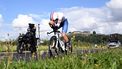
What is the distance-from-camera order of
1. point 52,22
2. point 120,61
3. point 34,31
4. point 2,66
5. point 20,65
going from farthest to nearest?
1. point 34,31
2. point 52,22
3. point 120,61
4. point 20,65
5. point 2,66

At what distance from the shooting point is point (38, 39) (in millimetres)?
26250

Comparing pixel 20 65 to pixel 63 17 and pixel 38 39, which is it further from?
pixel 38 39

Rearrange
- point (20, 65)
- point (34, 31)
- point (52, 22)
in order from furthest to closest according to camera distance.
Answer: point (34, 31) < point (52, 22) < point (20, 65)

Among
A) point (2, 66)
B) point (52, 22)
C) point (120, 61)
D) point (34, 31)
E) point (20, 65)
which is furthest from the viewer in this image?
point (34, 31)

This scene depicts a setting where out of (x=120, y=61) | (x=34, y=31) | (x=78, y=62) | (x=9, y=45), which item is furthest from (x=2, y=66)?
(x=34, y=31)

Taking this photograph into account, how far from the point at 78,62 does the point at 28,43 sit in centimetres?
1741

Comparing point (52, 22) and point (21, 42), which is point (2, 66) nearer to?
point (52, 22)

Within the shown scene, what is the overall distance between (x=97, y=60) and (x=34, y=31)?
52.6 ft

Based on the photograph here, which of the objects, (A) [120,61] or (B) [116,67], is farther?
(A) [120,61]

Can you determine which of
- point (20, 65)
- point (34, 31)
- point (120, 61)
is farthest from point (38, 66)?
point (34, 31)

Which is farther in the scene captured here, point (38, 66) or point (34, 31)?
point (34, 31)

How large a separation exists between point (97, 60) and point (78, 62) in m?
1.45

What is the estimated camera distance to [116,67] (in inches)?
339

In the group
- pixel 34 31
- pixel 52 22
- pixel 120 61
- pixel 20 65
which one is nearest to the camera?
pixel 20 65
